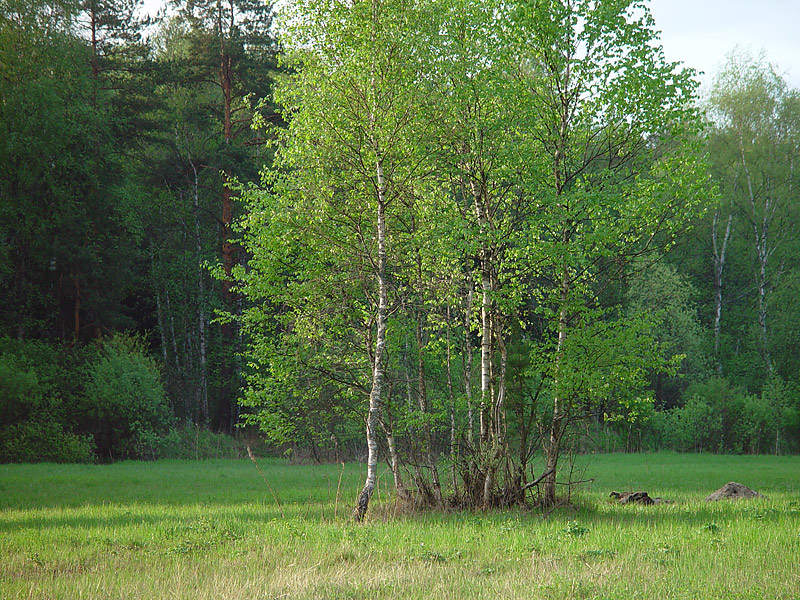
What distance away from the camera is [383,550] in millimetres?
9102

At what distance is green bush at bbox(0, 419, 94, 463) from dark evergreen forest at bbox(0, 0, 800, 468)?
82 millimetres

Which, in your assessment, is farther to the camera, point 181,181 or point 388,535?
point 181,181

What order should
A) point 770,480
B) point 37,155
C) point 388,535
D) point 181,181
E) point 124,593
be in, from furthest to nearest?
point 181,181
point 37,155
point 770,480
point 388,535
point 124,593

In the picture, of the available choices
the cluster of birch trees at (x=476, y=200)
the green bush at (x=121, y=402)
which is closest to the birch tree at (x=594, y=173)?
the cluster of birch trees at (x=476, y=200)

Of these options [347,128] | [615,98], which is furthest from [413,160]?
[615,98]

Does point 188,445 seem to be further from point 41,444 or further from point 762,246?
point 762,246

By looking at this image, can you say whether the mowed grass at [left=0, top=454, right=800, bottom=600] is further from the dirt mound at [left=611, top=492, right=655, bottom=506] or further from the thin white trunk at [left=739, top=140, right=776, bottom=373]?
the thin white trunk at [left=739, top=140, right=776, bottom=373]

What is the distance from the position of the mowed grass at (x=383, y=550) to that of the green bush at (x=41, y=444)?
9901 mm

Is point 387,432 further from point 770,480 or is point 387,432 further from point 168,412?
point 168,412

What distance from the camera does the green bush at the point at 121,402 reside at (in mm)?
26406

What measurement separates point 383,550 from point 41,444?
67.5 feet

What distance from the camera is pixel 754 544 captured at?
9.23 metres

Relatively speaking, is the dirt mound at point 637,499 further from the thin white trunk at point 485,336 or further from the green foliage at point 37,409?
the green foliage at point 37,409

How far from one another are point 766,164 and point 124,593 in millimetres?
43421
